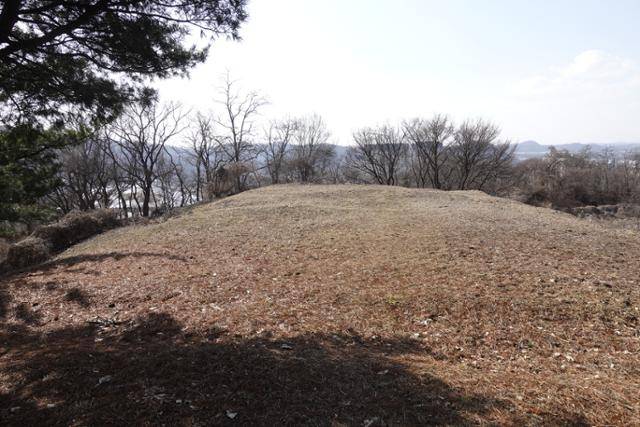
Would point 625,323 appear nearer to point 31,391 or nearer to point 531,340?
point 531,340

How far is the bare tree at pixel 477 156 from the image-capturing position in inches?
1220

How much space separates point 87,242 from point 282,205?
6889 millimetres

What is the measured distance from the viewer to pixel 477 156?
32.0 meters

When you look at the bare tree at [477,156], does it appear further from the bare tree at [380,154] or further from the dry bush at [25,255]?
the dry bush at [25,255]

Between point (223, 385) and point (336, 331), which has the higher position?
point (223, 385)

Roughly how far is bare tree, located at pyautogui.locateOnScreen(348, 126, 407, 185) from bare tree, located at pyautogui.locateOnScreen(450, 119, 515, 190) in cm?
480

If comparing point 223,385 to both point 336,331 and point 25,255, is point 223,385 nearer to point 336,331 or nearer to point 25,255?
point 336,331

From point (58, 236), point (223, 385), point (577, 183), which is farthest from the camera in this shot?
point (577, 183)

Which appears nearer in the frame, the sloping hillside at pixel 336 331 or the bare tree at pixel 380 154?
the sloping hillside at pixel 336 331

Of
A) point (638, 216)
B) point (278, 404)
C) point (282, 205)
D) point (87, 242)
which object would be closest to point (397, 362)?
point (278, 404)

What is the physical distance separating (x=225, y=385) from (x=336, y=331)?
5.80ft

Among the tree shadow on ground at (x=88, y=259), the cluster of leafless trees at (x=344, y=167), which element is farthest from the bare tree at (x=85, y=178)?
the tree shadow on ground at (x=88, y=259)

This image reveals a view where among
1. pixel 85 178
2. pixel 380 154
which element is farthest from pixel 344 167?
pixel 85 178

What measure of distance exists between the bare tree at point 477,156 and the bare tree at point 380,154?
4801 mm
